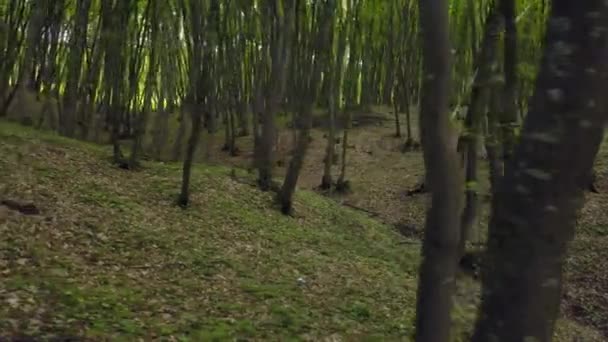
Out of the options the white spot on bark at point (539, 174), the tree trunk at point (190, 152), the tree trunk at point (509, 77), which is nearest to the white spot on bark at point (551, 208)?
the white spot on bark at point (539, 174)

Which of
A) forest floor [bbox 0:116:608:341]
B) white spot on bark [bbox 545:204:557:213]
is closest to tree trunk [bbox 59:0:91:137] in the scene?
forest floor [bbox 0:116:608:341]

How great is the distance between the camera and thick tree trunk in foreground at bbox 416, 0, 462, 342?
402cm

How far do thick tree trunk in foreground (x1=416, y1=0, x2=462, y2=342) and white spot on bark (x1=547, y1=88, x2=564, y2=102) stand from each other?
146 cm

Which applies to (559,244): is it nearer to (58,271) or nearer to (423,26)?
(423,26)

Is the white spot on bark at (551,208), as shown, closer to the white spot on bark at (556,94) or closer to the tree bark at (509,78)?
the white spot on bark at (556,94)

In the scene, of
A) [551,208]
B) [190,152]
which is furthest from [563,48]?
[190,152]

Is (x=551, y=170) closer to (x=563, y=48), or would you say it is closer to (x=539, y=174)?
(x=539, y=174)

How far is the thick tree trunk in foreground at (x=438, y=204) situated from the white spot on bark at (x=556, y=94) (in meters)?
1.46

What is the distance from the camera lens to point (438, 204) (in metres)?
4.07

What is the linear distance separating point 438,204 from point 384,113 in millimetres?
28462

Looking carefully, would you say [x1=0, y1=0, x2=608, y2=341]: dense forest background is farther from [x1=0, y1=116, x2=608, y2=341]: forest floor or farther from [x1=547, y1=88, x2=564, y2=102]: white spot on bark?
[x1=0, y1=116, x2=608, y2=341]: forest floor

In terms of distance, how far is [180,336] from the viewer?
290 inches

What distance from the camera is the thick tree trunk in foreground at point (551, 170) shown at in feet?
8.26

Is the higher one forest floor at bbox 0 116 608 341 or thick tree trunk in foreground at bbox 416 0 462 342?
thick tree trunk in foreground at bbox 416 0 462 342
